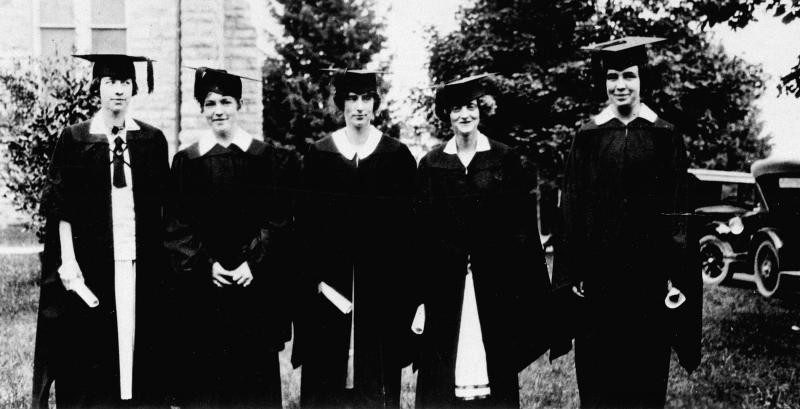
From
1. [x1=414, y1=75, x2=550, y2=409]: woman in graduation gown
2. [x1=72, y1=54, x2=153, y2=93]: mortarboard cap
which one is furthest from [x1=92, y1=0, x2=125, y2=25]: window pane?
[x1=414, y1=75, x2=550, y2=409]: woman in graduation gown

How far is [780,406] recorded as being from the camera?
543 cm

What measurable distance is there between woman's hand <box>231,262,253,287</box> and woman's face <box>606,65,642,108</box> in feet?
7.65

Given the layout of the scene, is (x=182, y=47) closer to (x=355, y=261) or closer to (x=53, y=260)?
(x=53, y=260)

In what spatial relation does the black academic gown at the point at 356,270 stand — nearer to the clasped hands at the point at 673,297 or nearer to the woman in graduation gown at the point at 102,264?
the woman in graduation gown at the point at 102,264

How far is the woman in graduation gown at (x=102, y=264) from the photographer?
4074mm

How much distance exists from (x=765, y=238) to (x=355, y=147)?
9011mm

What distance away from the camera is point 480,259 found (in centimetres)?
412

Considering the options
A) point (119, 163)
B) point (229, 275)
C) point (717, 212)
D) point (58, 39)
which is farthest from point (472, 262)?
point (58, 39)

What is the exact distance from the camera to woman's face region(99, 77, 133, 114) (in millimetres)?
4145

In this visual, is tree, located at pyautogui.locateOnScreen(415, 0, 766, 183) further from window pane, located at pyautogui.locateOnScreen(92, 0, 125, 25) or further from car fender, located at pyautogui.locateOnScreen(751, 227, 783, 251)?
window pane, located at pyautogui.locateOnScreen(92, 0, 125, 25)

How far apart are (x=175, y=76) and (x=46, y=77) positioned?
6.25ft

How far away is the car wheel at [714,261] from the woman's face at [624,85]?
30.9 ft

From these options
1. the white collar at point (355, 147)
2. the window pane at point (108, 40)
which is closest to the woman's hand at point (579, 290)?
the white collar at point (355, 147)

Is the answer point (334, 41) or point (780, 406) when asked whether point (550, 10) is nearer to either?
point (334, 41)
